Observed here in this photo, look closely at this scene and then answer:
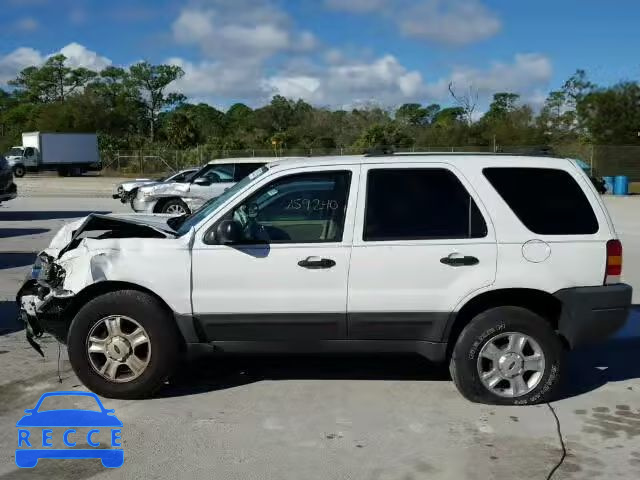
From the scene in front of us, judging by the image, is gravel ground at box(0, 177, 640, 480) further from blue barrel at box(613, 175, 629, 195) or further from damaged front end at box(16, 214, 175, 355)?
blue barrel at box(613, 175, 629, 195)

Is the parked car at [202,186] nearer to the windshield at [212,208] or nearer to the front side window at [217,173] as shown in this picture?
the front side window at [217,173]

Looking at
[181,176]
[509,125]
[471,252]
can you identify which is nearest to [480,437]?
[471,252]

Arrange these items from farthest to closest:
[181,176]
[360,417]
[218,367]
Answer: [181,176], [218,367], [360,417]

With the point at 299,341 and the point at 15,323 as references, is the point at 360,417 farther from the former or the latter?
the point at 15,323

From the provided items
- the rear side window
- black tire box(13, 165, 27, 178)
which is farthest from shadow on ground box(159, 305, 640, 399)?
black tire box(13, 165, 27, 178)

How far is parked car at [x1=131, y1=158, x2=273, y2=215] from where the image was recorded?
16438 millimetres

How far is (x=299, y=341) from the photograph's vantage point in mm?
5016

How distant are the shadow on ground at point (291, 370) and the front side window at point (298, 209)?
1100mm

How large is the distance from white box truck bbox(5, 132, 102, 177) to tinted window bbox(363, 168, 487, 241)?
167 ft

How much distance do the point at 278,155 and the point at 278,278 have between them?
1516 inches

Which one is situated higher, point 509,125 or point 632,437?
point 509,125

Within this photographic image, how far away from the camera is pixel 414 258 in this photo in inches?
193

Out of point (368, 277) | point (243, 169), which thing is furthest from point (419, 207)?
point (243, 169)

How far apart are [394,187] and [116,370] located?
2409 mm
